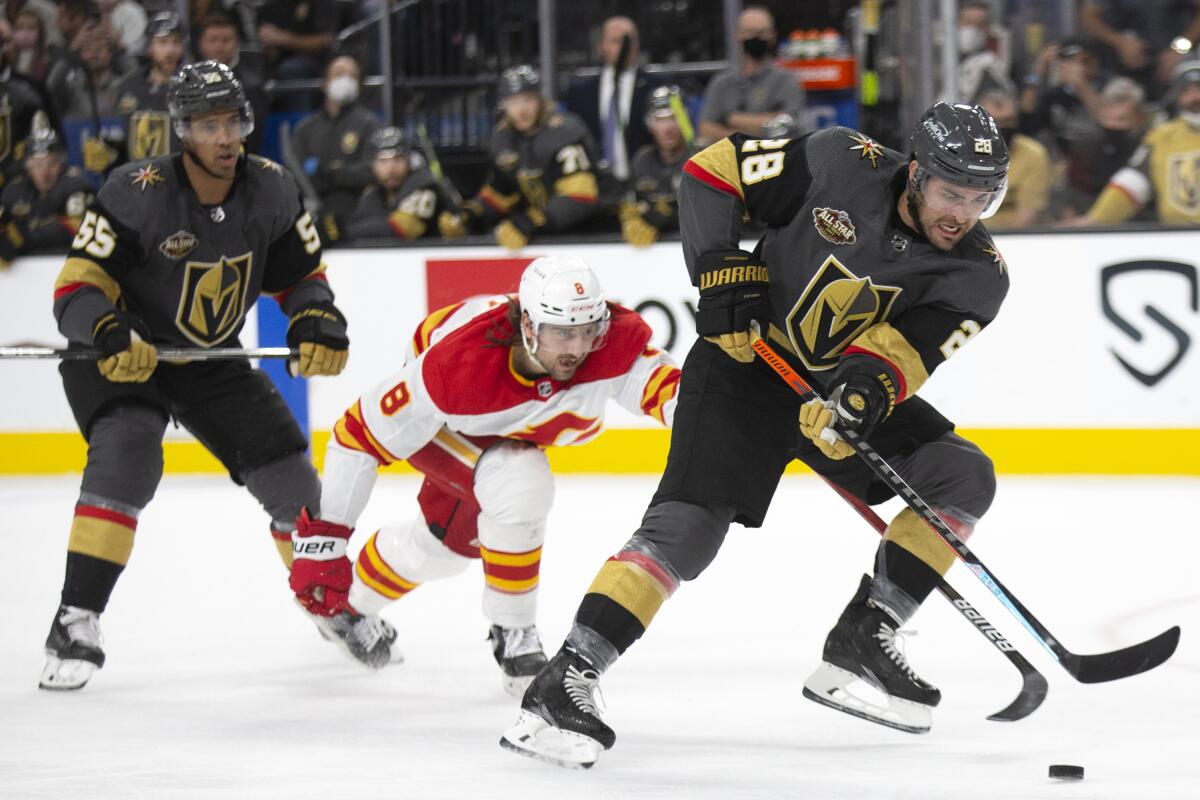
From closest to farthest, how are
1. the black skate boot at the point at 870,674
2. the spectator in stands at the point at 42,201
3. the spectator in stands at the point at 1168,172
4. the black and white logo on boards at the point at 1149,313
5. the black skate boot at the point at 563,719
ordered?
1. the black skate boot at the point at 563,719
2. the black skate boot at the point at 870,674
3. the black and white logo on boards at the point at 1149,313
4. the spectator in stands at the point at 1168,172
5. the spectator in stands at the point at 42,201

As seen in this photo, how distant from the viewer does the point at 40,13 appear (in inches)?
294

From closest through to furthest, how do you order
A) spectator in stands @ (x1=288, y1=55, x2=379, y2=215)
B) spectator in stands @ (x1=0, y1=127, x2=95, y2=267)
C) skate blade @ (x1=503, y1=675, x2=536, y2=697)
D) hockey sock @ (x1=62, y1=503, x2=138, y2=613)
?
skate blade @ (x1=503, y1=675, x2=536, y2=697)
hockey sock @ (x1=62, y1=503, x2=138, y2=613)
spectator in stands @ (x1=0, y1=127, x2=95, y2=267)
spectator in stands @ (x1=288, y1=55, x2=379, y2=215)

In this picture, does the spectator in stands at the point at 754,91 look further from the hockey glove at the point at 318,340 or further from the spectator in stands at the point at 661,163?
the hockey glove at the point at 318,340

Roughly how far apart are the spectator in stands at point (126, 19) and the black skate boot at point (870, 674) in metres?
5.49

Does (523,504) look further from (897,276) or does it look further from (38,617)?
(38,617)

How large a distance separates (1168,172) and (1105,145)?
280 millimetres

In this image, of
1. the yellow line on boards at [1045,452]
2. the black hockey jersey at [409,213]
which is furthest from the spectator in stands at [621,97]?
the yellow line on boards at [1045,452]

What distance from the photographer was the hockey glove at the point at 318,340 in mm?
3717

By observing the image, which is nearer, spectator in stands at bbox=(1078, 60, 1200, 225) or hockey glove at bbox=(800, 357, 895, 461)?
hockey glove at bbox=(800, 357, 895, 461)

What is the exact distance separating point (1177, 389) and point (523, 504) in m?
3.28

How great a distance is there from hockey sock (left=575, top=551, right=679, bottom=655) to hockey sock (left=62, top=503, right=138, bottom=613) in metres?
1.20

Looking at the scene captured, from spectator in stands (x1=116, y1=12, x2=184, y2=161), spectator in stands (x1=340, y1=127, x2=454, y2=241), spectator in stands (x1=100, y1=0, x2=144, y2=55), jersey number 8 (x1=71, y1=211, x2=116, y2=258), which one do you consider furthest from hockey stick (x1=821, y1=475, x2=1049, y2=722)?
spectator in stands (x1=100, y1=0, x2=144, y2=55)

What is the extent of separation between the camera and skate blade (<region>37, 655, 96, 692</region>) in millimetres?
3416

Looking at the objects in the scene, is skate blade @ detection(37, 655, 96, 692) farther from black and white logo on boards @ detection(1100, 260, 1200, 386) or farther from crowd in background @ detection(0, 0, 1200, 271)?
black and white logo on boards @ detection(1100, 260, 1200, 386)
